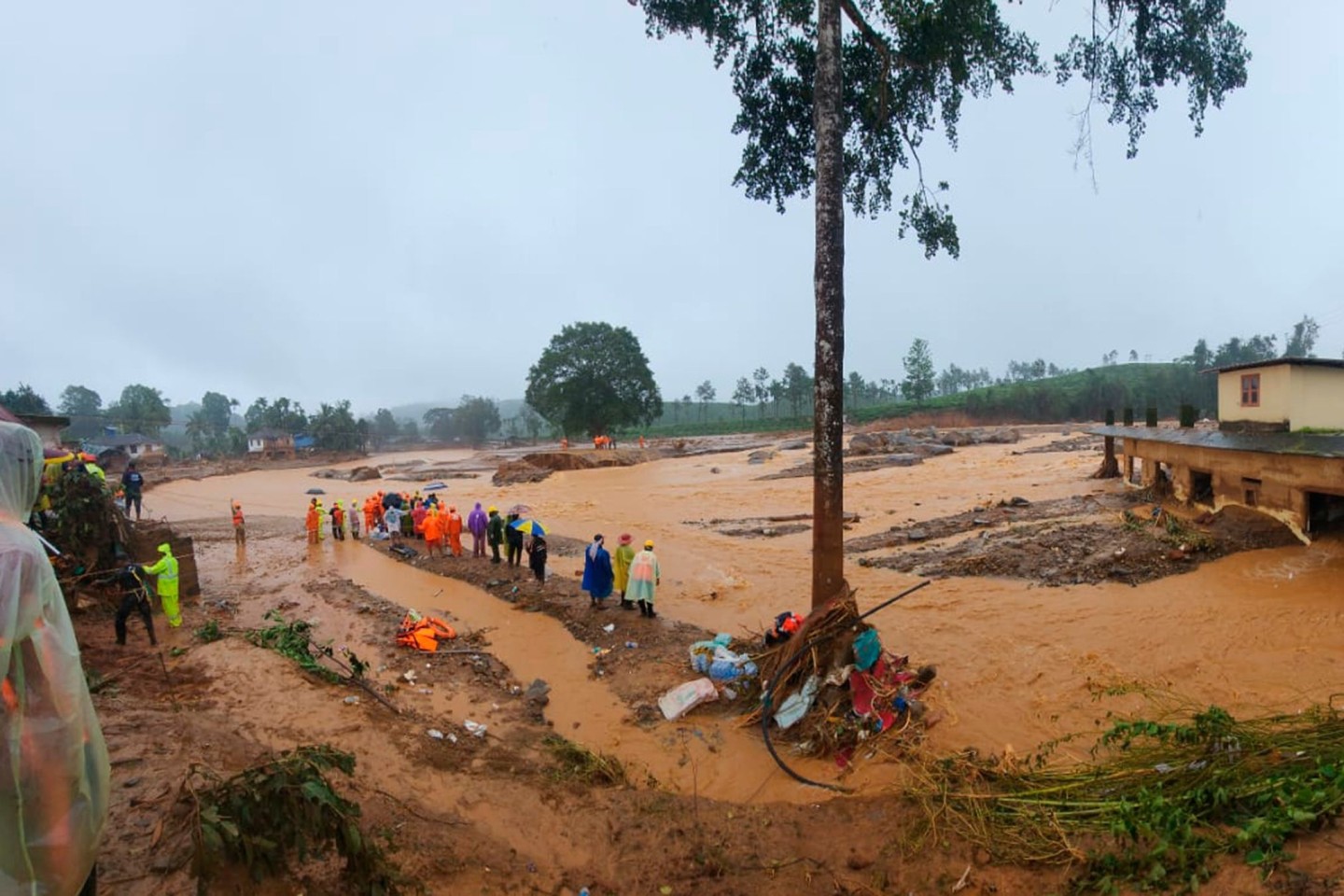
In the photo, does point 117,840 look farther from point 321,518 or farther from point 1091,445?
point 1091,445

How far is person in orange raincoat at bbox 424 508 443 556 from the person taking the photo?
1442 cm

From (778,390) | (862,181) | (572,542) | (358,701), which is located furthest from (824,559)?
(778,390)

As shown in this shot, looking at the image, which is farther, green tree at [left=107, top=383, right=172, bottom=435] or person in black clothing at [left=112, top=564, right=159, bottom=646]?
green tree at [left=107, top=383, right=172, bottom=435]

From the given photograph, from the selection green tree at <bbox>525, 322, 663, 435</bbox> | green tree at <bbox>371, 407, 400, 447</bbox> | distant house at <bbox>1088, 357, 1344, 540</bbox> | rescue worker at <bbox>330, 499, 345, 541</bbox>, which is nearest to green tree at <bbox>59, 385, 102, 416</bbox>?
green tree at <bbox>371, 407, 400, 447</bbox>

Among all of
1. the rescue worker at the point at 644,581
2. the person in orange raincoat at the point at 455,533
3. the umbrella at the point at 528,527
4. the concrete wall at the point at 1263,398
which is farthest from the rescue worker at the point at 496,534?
the concrete wall at the point at 1263,398

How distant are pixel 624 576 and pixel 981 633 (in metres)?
5.17

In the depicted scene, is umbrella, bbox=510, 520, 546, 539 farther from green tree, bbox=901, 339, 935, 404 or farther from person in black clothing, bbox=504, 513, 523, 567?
green tree, bbox=901, 339, 935, 404

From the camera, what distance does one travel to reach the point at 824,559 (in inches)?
261

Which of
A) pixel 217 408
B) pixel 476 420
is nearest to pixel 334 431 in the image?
pixel 476 420

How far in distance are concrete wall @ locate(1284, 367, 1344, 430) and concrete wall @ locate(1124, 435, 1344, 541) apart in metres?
0.70

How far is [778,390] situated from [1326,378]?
72602 mm

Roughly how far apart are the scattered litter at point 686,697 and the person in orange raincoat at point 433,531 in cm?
907

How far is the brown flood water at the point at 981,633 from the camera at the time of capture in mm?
6250

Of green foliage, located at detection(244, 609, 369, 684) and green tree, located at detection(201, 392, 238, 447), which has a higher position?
green tree, located at detection(201, 392, 238, 447)
